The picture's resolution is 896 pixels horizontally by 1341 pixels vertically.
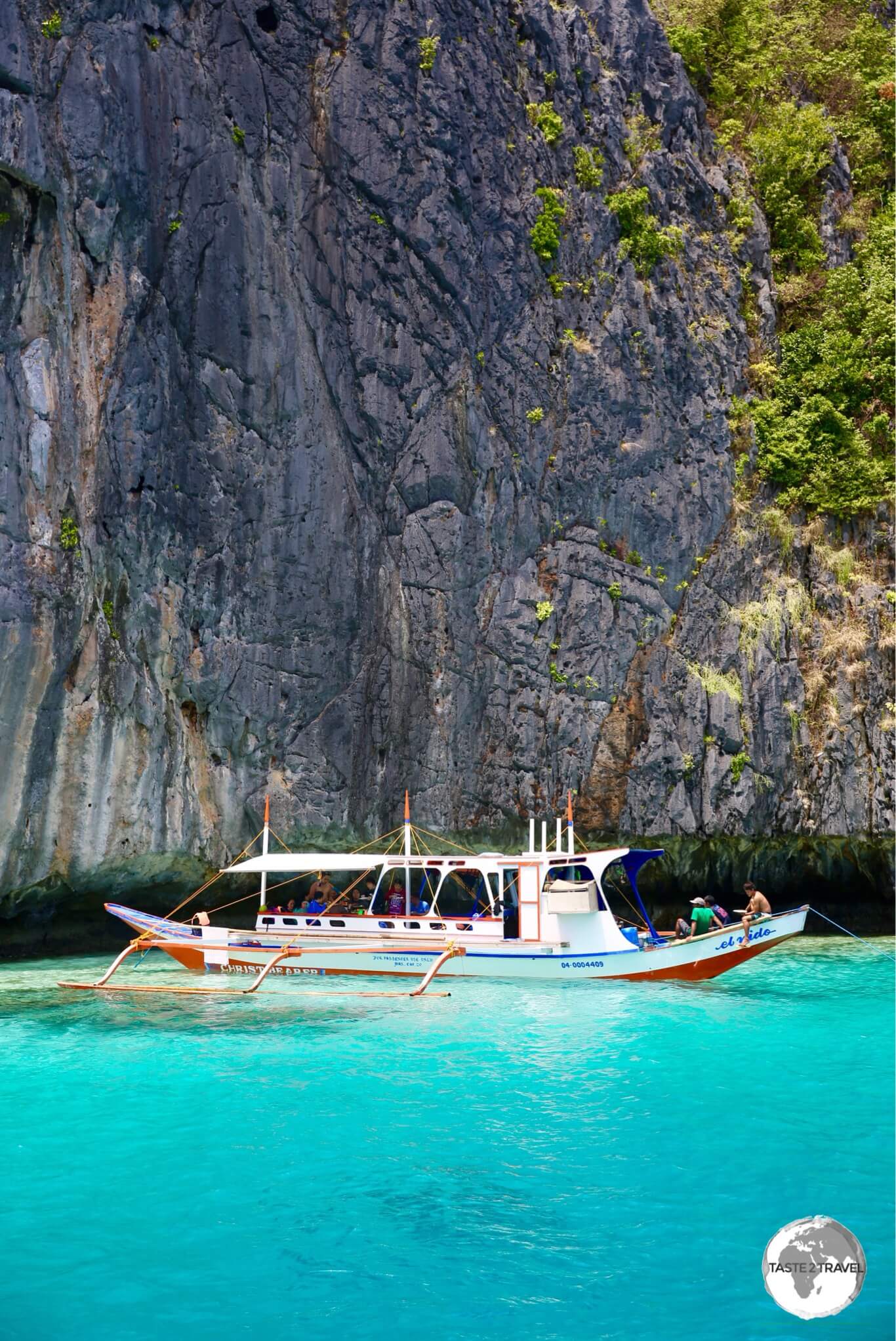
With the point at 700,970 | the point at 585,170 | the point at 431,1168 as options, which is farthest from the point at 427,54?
the point at 431,1168

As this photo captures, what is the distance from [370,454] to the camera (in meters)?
29.3

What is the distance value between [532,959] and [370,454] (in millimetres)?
13585

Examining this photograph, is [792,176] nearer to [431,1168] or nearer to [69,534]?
[69,534]

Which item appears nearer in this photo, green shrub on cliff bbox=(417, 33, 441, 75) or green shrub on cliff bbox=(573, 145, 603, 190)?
green shrub on cliff bbox=(417, 33, 441, 75)

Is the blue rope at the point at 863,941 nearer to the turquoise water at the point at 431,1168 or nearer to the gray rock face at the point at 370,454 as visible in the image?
the gray rock face at the point at 370,454

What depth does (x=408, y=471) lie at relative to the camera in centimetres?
2973

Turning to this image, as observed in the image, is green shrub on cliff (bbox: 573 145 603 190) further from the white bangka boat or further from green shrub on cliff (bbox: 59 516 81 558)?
the white bangka boat

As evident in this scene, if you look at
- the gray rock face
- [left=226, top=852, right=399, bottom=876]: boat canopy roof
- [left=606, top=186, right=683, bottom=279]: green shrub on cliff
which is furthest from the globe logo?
[left=606, top=186, right=683, bottom=279]: green shrub on cliff

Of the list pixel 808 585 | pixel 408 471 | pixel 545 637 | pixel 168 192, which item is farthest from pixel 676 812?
pixel 168 192

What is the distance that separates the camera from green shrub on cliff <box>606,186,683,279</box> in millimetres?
32656

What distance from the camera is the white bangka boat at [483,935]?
21.9 metres

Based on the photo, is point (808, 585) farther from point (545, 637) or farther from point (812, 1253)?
point (812, 1253)

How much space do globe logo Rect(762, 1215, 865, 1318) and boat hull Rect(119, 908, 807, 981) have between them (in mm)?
14226

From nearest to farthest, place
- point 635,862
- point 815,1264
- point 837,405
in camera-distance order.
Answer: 1. point 815,1264
2. point 635,862
3. point 837,405
